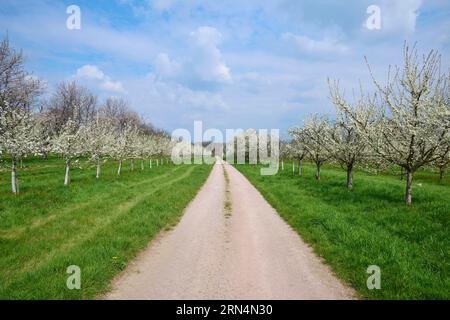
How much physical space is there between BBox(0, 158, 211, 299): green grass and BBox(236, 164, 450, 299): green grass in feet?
19.9

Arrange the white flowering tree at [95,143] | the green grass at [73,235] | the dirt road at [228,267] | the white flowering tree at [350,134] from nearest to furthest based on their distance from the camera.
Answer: the dirt road at [228,267]
the green grass at [73,235]
the white flowering tree at [350,134]
the white flowering tree at [95,143]

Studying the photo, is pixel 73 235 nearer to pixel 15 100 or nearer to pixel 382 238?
pixel 382 238

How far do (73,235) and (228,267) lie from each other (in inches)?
251

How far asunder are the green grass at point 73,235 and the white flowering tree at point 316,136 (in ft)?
45.4

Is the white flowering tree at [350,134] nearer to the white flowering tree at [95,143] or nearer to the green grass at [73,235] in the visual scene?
the green grass at [73,235]

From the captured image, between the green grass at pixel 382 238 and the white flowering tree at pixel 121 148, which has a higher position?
the white flowering tree at pixel 121 148

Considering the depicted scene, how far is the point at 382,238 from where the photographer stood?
11.4 meters

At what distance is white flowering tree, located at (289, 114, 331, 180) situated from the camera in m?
28.9

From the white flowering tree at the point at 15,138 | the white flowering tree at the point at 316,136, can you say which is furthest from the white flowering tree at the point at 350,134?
the white flowering tree at the point at 15,138

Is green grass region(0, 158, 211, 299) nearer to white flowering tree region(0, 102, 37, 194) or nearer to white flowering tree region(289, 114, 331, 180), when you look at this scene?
white flowering tree region(0, 102, 37, 194)

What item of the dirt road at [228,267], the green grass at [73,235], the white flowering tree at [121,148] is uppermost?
the white flowering tree at [121,148]

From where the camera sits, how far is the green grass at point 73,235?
25.7 feet

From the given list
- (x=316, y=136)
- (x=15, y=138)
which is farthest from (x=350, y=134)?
(x=15, y=138)
